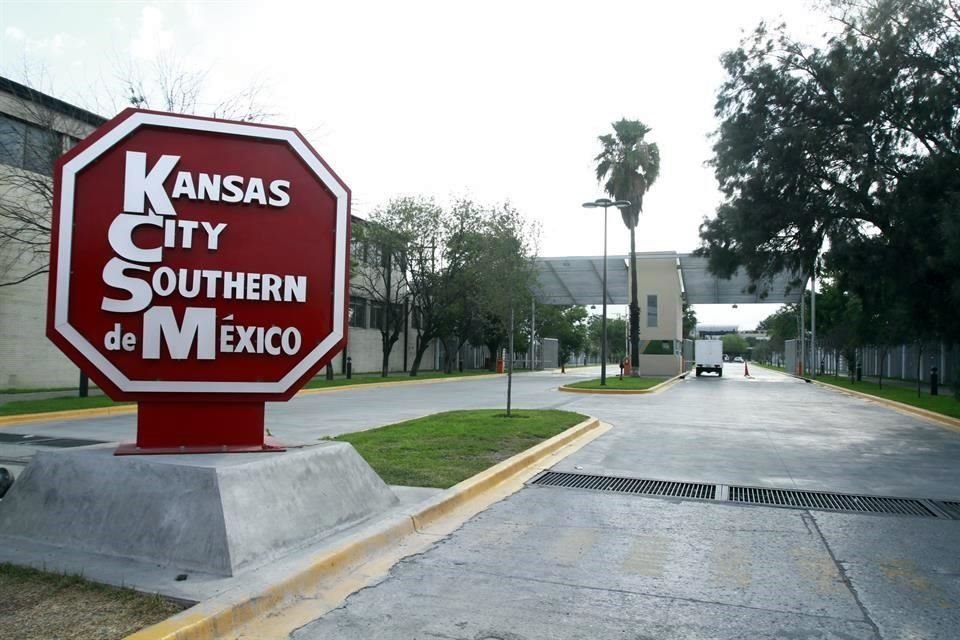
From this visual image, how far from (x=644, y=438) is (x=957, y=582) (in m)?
8.15

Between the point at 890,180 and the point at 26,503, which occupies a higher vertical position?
the point at 890,180

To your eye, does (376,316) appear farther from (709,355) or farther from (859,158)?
(859,158)

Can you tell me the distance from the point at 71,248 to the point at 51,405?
474 inches

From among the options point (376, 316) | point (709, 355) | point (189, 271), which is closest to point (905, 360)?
point (709, 355)

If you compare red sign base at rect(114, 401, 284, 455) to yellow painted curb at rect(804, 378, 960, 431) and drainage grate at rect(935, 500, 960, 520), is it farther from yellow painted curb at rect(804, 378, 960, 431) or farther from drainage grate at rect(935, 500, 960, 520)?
yellow painted curb at rect(804, 378, 960, 431)

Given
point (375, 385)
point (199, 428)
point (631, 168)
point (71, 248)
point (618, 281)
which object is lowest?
point (375, 385)

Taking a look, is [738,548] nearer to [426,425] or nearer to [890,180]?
[426,425]

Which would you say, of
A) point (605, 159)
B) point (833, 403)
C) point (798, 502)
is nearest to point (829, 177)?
point (833, 403)

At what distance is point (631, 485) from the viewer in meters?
8.82

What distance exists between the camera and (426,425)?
13242mm

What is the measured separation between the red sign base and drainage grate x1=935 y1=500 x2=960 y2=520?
6836 mm

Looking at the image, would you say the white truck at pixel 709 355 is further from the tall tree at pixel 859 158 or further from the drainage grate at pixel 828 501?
the drainage grate at pixel 828 501

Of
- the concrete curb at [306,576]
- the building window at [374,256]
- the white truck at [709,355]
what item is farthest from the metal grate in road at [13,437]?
the white truck at [709,355]

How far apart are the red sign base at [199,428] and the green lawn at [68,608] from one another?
141cm
